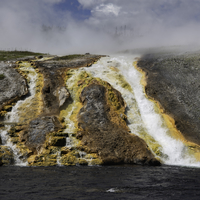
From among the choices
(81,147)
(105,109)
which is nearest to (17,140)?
(81,147)

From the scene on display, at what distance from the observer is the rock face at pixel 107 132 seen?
24.6 meters

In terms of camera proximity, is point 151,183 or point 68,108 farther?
point 68,108

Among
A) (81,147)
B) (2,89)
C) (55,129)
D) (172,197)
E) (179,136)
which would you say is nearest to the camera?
(172,197)

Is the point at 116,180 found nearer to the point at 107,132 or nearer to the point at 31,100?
the point at 107,132

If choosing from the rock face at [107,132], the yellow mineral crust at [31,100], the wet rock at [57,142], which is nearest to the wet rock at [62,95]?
the rock face at [107,132]

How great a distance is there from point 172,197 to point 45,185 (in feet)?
25.1

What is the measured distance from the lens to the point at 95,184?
50.0ft

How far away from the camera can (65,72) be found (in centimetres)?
4394

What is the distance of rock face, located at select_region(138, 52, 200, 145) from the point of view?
101 feet

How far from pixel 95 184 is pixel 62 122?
49.4ft

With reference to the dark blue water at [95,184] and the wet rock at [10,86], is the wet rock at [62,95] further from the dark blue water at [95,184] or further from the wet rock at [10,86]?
the dark blue water at [95,184]

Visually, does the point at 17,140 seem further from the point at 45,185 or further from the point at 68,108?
the point at 45,185

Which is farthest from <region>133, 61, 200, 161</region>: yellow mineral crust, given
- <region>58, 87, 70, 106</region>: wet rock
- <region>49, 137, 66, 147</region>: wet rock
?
<region>49, 137, 66, 147</region>: wet rock

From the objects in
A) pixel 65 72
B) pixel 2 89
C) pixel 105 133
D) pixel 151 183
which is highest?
pixel 65 72
